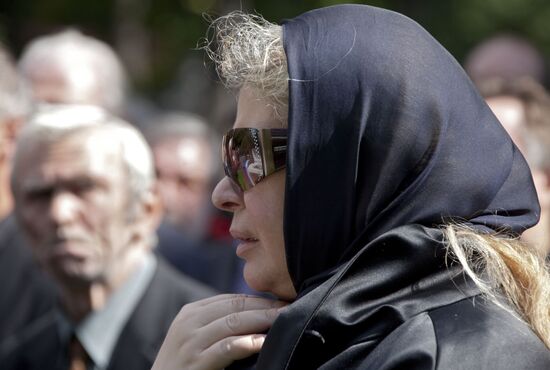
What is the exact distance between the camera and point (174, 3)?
1376cm

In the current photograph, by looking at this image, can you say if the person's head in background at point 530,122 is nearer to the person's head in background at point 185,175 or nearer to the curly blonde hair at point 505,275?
the curly blonde hair at point 505,275

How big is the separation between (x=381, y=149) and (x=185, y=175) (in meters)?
5.85

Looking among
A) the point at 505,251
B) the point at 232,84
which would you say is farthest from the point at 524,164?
the point at 232,84

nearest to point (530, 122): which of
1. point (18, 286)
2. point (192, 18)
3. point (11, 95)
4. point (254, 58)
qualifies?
point (18, 286)

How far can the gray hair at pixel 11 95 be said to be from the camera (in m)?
6.05

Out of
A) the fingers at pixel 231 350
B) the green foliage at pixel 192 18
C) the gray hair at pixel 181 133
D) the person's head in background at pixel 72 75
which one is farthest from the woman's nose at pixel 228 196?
the green foliage at pixel 192 18

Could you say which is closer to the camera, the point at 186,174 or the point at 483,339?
the point at 483,339

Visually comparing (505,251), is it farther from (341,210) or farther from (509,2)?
(509,2)

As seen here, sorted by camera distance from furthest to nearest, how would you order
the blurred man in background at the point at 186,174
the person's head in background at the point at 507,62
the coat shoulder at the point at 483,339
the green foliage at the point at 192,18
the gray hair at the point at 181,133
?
1. the green foliage at the point at 192,18
2. the gray hair at the point at 181,133
3. the blurred man in background at the point at 186,174
4. the person's head in background at the point at 507,62
5. the coat shoulder at the point at 483,339

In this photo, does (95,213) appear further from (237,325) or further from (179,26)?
(179,26)

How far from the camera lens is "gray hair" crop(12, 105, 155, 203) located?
4535mm

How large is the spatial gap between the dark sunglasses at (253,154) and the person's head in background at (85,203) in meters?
1.98

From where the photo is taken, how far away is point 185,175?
26.3 feet

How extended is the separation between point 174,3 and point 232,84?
11.4m
